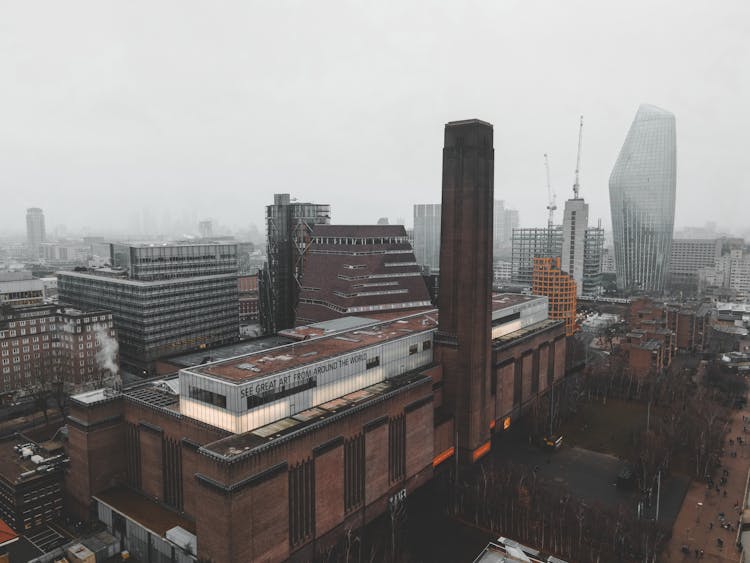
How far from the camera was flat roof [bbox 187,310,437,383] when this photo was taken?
52.4 m

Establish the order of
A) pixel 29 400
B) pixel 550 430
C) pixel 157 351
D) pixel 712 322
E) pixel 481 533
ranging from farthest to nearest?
1. pixel 712 322
2. pixel 157 351
3. pixel 29 400
4. pixel 550 430
5. pixel 481 533

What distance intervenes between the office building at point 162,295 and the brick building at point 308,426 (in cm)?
5107

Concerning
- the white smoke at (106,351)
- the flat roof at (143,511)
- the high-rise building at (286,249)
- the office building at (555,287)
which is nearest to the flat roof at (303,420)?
the flat roof at (143,511)

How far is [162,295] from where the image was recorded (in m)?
111

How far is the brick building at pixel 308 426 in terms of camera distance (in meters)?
43.8

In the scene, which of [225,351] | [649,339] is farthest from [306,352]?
[649,339]

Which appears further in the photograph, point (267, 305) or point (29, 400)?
point (267, 305)

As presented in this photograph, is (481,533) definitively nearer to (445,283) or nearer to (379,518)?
(379,518)

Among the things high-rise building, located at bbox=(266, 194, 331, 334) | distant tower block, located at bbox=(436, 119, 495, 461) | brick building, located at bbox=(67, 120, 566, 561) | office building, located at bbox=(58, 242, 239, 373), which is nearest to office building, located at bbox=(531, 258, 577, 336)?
high-rise building, located at bbox=(266, 194, 331, 334)

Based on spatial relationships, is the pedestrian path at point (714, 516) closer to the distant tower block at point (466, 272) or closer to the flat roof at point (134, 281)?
the distant tower block at point (466, 272)

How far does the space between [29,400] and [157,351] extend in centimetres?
2335

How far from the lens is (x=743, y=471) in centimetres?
7275

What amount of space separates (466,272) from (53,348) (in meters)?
79.9

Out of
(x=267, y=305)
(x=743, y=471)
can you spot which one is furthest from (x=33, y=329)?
(x=743, y=471)
